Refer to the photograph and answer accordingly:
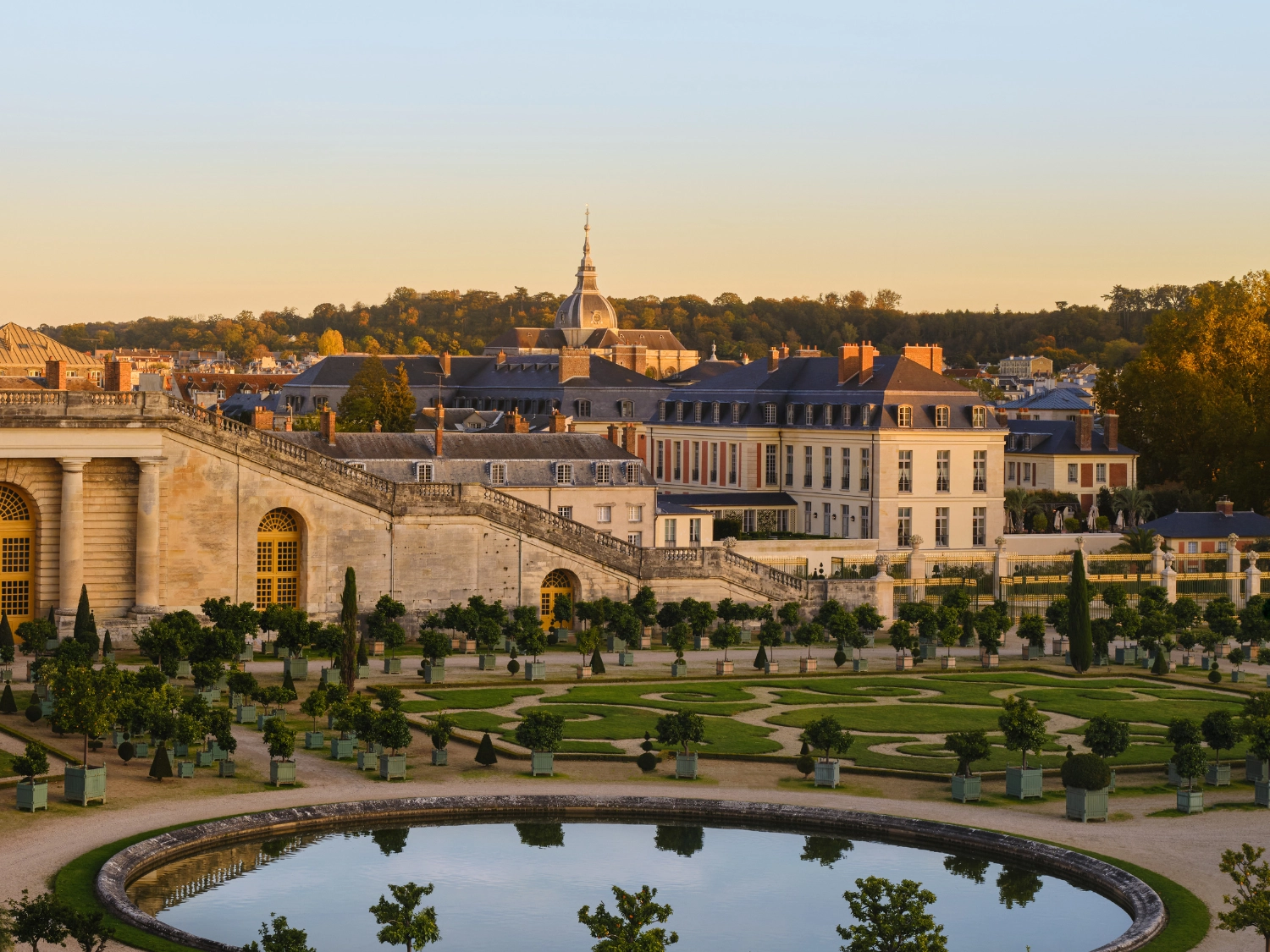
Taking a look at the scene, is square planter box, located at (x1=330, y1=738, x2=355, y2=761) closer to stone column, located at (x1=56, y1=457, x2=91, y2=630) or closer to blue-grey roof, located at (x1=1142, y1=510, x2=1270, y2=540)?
stone column, located at (x1=56, y1=457, x2=91, y2=630)

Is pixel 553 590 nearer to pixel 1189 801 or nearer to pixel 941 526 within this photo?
pixel 941 526

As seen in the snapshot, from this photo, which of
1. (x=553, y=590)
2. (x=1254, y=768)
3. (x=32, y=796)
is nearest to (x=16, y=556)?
(x=553, y=590)

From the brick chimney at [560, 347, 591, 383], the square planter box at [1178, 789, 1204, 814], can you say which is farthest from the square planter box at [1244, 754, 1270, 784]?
the brick chimney at [560, 347, 591, 383]

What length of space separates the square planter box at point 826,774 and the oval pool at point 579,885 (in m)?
3.71

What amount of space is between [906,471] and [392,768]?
50.9 metres

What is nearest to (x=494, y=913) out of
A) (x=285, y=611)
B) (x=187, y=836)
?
(x=187, y=836)

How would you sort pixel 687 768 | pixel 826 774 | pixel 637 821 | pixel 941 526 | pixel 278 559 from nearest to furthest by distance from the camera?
pixel 637 821, pixel 826 774, pixel 687 768, pixel 278 559, pixel 941 526

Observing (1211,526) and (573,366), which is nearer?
(1211,526)

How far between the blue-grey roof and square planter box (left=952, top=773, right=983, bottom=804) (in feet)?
150

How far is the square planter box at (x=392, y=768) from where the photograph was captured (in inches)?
1577

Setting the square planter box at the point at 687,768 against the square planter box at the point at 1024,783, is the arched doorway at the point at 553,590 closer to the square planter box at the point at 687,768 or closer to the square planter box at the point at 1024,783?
the square planter box at the point at 687,768

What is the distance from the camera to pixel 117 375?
210 feet

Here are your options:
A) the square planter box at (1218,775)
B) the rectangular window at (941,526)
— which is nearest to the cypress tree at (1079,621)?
the square planter box at (1218,775)

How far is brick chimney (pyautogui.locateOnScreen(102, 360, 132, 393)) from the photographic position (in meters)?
63.6
